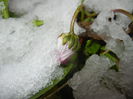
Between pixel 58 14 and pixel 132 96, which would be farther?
pixel 58 14

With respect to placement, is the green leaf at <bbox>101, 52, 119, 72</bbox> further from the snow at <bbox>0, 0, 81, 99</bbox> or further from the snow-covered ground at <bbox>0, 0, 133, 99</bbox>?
the snow at <bbox>0, 0, 81, 99</bbox>

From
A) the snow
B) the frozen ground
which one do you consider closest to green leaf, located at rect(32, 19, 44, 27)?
the snow

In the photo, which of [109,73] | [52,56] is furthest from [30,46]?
[109,73]

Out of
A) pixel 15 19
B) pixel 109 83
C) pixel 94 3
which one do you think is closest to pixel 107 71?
pixel 109 83

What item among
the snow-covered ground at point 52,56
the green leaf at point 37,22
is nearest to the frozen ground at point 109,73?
the snow-covered ground at point 52,56

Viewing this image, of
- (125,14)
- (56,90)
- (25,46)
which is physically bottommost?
(56,90)

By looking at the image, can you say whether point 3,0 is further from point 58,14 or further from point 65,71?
point 65,71

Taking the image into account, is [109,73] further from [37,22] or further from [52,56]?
[37,22]
